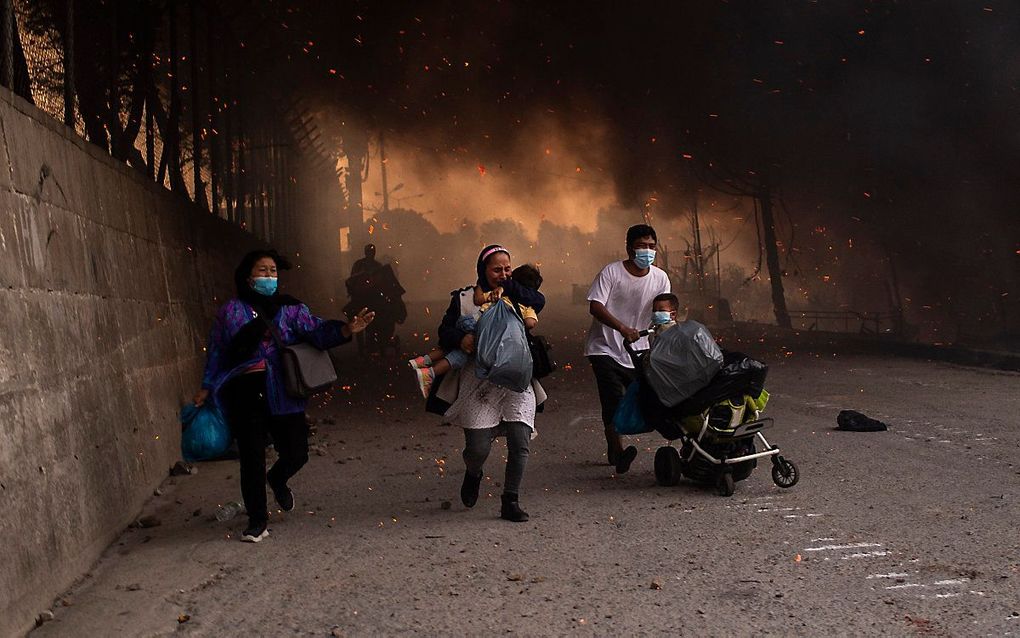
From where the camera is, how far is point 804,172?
1380 inches

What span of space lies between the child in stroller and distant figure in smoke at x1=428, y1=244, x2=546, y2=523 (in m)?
1.01

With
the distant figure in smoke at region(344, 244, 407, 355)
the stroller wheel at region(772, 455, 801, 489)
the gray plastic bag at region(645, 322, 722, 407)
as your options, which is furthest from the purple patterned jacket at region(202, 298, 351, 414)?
the distant figure in smoke at region(344, 244, 407, 355)

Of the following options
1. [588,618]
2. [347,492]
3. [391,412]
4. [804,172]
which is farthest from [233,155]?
[804,172]

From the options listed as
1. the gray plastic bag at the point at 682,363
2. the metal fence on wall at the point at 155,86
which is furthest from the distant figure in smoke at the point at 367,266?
the gray plastic bag at the point at 682,363

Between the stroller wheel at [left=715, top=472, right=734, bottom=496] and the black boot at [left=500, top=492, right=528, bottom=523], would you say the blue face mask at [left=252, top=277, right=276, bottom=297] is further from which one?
the stroller wheel at [left=715, top=472, right=734, bottom=496]

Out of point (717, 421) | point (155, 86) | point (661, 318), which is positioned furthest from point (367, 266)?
point (717, 421)

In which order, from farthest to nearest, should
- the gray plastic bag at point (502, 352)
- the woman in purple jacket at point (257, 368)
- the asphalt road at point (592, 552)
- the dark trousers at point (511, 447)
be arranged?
the dark trousers at point (511, 447), the gray plastic bag at point (502, 352), the woman in purple jacket at point (257, 368), the asphalt road at point (592, 552)

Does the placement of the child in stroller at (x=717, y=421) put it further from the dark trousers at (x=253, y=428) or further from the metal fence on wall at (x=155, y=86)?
the metal fence on wall at (x=155, y=86)

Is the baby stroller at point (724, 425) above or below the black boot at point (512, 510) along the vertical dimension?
above

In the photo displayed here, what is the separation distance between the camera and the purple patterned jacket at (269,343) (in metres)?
5.96

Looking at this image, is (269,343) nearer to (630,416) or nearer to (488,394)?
(488,394)

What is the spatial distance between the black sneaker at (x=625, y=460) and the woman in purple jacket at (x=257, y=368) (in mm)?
2360

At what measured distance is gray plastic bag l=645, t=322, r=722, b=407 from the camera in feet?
22.1

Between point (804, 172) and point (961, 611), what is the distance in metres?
32.3
